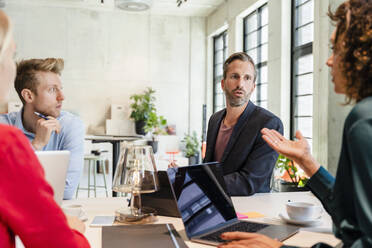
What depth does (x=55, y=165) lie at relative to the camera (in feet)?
3.69

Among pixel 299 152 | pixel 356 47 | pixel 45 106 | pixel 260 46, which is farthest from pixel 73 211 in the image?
pixel 260 46

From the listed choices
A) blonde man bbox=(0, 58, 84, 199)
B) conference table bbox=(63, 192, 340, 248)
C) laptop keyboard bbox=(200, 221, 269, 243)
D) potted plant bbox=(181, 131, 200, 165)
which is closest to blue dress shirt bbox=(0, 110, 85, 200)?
blonde man bbox=(0, 58, 84, 199)

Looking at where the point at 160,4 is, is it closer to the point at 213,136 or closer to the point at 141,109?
the point at 141,109

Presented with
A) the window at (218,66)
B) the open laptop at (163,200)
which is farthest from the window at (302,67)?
the open laptop at (163,200)

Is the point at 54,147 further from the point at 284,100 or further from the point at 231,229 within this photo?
the point at 284,100

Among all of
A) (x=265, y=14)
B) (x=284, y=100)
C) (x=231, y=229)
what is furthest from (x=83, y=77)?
(x=231, y=229)

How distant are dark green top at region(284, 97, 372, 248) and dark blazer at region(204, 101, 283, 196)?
1371mm

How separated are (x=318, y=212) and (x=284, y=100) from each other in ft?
14.0

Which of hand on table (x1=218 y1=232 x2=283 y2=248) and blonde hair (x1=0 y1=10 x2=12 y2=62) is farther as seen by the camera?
hand on table (x1=218 y1=232 x2=283 y2=248)

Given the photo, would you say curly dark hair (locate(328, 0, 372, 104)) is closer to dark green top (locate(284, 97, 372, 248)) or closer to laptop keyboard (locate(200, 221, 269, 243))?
dark green top (locate(284, 97, 372, 248))

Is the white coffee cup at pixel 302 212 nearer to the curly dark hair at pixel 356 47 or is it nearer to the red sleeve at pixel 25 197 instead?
the curly dark hair at pixel 356 47

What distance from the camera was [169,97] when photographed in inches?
377

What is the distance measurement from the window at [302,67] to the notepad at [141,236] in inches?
160

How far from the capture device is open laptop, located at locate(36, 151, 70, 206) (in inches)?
43.4
